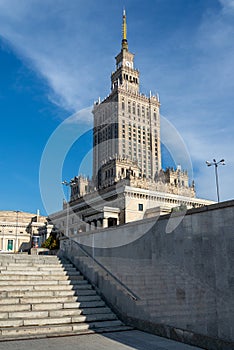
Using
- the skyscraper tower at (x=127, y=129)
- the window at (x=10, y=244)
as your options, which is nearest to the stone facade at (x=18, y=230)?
the window at (x=10, y=244)

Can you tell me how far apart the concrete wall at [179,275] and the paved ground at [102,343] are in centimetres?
43

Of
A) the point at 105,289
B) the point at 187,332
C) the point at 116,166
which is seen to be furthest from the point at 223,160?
the point at 116,166

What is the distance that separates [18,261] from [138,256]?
609 centimetres

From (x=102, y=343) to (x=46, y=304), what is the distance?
3021mm

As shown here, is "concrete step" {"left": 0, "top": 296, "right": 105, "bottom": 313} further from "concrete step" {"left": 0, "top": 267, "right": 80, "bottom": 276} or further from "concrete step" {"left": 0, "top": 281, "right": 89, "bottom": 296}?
"concrete step" {"left": 0, "top": 267, "right": 80, "bottom": 276}

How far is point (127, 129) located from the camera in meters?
110

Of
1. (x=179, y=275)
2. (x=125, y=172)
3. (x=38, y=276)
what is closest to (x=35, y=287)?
(x=38, y=276)

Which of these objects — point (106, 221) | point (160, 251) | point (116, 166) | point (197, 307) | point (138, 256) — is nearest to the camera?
point (197, 307)

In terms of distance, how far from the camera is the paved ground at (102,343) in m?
7.38

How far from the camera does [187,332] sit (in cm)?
775

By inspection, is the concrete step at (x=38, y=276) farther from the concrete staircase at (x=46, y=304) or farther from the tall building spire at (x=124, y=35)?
the tall building spire at (x=124, y=35)

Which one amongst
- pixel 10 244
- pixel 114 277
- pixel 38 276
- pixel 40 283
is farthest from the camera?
pixel 10 244

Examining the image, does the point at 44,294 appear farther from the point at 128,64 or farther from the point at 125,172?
the point at 128,64

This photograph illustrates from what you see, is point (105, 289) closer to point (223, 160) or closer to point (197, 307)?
point (197, 307)
